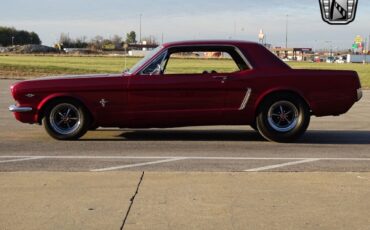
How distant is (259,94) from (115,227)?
510 centimetres

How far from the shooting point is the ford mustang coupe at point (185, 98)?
358 inches

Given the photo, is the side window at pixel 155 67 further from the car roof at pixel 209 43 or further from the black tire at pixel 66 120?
the black tire at pixel 66 120

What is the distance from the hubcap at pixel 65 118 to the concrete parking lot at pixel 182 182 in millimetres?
341

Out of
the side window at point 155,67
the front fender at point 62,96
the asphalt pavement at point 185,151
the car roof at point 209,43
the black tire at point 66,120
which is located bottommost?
the asphalt pavement at point 185,151

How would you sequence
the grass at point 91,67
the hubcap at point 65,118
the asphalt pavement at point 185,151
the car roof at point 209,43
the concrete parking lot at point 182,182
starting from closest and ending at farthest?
the concrete parking lot at point 182,182
the asphalt pavement at point 185,151
the hubcap at point 65,118
the car roof at point 209,43
the grass at point 91,67

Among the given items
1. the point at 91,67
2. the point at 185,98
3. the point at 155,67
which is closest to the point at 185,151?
the point at 185,98

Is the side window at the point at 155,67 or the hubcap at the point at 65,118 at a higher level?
the side window at the point at 155,67

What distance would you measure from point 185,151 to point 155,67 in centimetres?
167

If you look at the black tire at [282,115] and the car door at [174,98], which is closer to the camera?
the car door at [174,98]

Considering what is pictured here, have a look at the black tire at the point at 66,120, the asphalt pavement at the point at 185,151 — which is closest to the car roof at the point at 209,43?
the asphalt pavement at the point at 185,151

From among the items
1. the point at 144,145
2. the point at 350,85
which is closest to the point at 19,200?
the point at 144,145

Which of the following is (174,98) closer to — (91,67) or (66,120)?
(66,120)

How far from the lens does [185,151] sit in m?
8.30

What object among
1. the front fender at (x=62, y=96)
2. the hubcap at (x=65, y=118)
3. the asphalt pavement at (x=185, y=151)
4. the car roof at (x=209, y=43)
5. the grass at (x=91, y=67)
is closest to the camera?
the asphalt pavement at (x=185, y=151)
